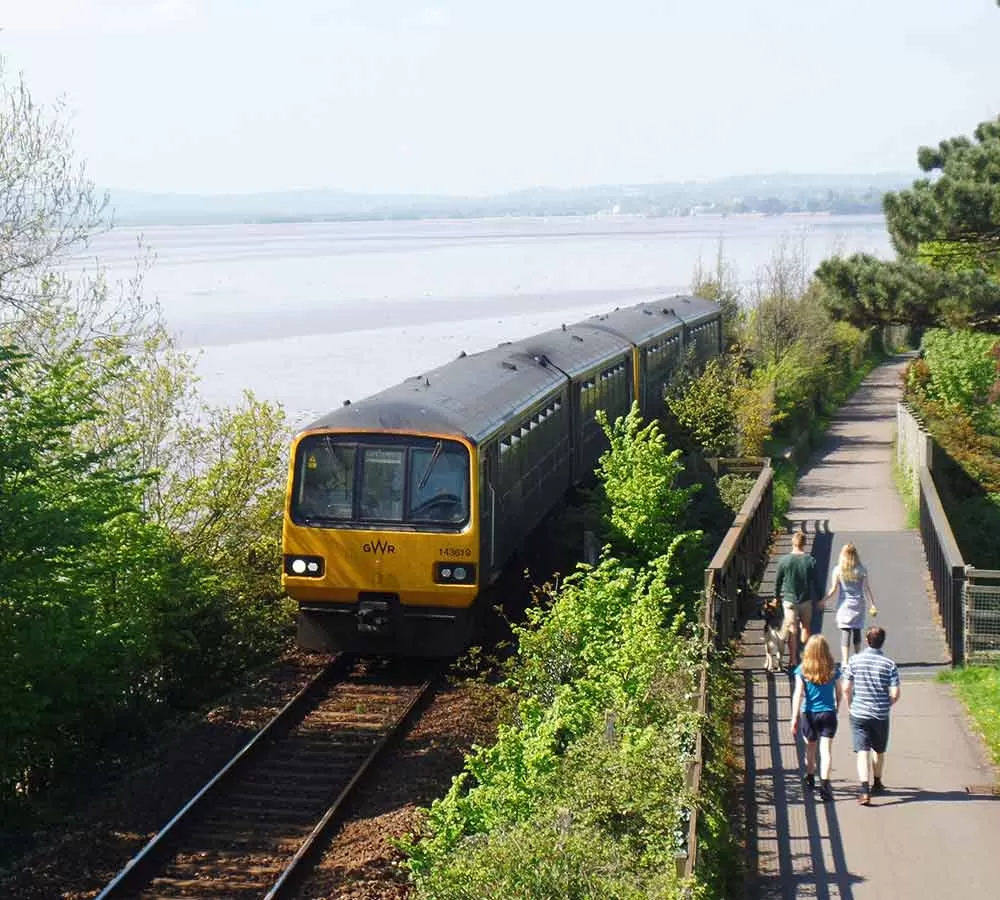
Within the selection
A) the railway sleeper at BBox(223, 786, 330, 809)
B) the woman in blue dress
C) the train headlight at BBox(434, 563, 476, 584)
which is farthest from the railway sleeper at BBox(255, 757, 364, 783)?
the woman in blue dress

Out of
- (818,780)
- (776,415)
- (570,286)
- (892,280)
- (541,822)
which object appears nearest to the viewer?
(541,822)

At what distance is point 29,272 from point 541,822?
17898 mm

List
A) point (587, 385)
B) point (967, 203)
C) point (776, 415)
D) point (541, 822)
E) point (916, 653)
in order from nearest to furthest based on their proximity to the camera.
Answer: point (541, 822), point (916, 653), point (587, 385), point (967, 203), point (776, 415)

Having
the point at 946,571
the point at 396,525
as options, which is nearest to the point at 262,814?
the point at 396,525

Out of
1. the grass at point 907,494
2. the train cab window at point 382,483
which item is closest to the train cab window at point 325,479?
the train cab window at point 382,483

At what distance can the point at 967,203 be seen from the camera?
25.2m

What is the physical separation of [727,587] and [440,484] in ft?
10.1

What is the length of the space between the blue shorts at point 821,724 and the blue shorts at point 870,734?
0.48 feet

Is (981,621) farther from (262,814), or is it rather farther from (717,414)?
(717,414)

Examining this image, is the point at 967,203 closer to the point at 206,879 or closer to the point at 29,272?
the point at 29,272

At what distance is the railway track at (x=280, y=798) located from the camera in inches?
414

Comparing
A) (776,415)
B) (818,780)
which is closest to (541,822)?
(818,780)

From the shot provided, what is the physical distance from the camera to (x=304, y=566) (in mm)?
15398

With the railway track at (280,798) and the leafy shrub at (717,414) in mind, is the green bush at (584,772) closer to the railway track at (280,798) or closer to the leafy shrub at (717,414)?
the railway track at (280,798)
